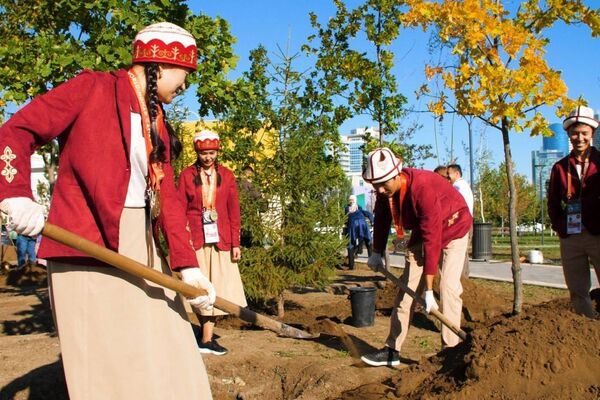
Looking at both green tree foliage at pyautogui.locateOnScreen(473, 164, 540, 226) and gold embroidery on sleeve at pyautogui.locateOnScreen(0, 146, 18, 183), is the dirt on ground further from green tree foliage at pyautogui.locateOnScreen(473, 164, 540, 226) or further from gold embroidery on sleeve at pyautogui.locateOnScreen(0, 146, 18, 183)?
green tree foliage at pyautogui.locateOnScreen(473, 164, 540, 226)

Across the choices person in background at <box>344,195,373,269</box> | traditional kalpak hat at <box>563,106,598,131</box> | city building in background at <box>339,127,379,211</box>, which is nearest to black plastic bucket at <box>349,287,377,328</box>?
city building in background at <box>339,127,379,211</box>

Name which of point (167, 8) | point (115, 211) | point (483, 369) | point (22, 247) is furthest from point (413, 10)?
point (22, 247)

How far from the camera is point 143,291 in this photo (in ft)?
8.94

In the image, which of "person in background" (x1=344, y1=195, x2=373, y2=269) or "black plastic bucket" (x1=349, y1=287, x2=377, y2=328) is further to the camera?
"person in background" (x1=344, y1=195, x2=373, y2=269)

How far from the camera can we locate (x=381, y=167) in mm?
5066

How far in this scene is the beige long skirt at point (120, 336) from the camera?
2.57 meters

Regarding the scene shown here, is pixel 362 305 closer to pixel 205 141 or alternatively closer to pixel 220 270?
pixel 220 270

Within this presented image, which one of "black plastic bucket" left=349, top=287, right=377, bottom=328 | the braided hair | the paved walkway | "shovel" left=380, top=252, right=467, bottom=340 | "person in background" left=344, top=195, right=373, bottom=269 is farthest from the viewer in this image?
"person in background" left=344, top=195, right=373, bottom=269

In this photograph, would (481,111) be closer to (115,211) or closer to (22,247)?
(115,211)

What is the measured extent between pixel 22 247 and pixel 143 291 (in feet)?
46.5

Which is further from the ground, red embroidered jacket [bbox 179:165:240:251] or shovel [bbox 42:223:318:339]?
red embroidered jacket [bbox 179:165:240:251]

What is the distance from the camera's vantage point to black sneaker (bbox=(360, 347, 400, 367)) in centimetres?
548

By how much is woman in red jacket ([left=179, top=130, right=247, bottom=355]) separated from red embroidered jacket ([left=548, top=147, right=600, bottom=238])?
2.90 m

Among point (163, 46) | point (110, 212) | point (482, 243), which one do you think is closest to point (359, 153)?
point (482, 243)
